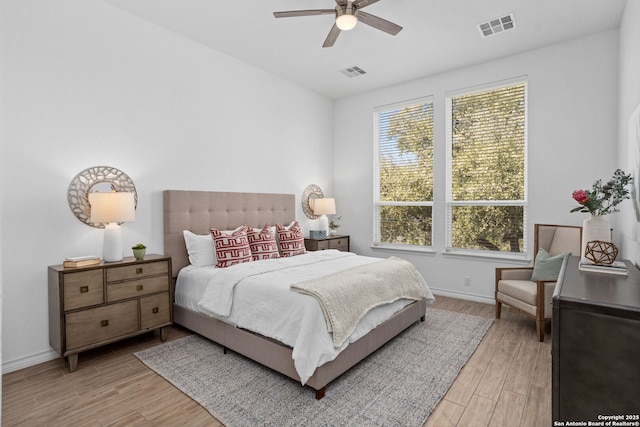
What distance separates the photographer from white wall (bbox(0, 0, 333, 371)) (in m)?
2.80

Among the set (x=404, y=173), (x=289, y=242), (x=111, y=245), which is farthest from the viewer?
(x=404, y=173)

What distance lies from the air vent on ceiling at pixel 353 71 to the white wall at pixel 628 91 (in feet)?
9.03

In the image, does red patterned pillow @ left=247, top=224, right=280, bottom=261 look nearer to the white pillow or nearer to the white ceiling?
the white pillow

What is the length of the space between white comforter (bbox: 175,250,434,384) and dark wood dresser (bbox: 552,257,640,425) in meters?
1.34

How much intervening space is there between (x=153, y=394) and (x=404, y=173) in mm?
4225

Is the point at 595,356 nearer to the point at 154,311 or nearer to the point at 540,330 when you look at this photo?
the point at 540,330

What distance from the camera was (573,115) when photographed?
3.91m

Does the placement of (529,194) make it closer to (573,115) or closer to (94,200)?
(573,115)

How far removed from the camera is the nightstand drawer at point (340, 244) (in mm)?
5287

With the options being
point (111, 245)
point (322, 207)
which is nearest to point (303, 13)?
point (111, 245)

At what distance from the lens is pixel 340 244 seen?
17.9 ft

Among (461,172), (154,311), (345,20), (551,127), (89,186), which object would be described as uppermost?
(345,20)

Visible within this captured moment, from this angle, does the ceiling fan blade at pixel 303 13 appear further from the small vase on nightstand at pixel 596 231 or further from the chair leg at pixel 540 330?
the chair leg at pixel 540 330

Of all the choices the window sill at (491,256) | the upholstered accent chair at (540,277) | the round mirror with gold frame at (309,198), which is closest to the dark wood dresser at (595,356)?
the upholstered accent chair at (540,277)
